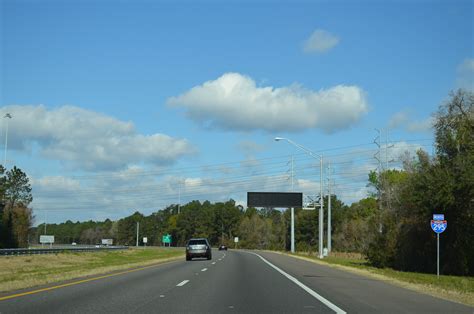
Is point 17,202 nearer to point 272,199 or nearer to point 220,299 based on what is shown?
point 272,199

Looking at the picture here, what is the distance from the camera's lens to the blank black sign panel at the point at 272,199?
87750 mm

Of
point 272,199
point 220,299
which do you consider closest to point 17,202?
point 272,199

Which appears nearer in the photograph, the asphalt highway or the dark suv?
the asphalt highway

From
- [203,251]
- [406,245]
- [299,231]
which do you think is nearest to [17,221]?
[299,231]

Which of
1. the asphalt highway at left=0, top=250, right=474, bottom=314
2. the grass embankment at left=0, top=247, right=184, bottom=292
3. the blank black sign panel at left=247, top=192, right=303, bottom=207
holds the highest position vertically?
the blank black sign panel at left=247, top=192, right=303, bottom=207

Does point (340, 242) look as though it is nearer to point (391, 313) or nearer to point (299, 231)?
point (299, 231)

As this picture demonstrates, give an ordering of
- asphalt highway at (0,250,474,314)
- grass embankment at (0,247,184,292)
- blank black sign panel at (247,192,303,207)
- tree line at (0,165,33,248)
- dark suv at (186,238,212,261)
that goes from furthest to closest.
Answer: tree line at (0,165,33,248) → blank black sign panel at (247,192,303,207) → dark suv at (186,238,212,261) → grass embankment at (0,247,184,292) → asphalt highway at (0,250,474,314)

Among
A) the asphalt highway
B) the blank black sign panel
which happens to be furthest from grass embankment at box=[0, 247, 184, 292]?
the blank black sign panel

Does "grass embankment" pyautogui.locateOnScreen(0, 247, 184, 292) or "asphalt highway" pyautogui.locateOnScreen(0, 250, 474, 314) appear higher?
"asphalt highway" pyautogui.locateOnScreen(0, 250, 474, 314)

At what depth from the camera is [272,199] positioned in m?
88.6

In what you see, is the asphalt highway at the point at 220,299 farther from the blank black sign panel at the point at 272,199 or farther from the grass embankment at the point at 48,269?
the blank black sign panel at the point at 272,199

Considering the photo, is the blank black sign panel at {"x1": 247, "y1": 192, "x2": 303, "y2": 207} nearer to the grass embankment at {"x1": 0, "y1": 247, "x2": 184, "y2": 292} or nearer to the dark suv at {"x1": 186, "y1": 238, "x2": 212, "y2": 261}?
the grass embankment at {"x1": 0, "y1": 247, "x2": 184, "y2": 292}

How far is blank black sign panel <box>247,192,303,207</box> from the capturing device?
87.8 metres

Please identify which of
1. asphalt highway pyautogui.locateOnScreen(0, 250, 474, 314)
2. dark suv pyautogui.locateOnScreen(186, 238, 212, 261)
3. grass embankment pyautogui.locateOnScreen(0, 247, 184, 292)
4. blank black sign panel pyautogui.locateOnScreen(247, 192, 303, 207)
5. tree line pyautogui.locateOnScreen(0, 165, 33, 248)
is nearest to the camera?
asphalt highway pyautogui.locateOnScreen(0, 250, 474, 314)
